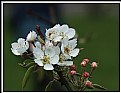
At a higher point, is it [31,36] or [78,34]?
[78,34]

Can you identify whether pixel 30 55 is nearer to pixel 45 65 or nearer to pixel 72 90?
pixel 45 65

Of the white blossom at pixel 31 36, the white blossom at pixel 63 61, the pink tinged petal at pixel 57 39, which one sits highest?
the white blossom at pixel 31 36

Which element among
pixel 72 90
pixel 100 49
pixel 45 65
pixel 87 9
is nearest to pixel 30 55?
pixel 45 65

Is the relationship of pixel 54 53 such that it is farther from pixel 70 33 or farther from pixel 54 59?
pixel 70 33

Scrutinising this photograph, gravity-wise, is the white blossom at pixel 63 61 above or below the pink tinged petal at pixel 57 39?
below

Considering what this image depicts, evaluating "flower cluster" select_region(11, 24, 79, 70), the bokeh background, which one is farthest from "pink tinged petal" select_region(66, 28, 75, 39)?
the bokeh background

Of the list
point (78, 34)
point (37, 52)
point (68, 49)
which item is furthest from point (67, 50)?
point (78, 34)

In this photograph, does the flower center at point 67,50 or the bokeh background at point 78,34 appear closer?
the flower center at point 67,50

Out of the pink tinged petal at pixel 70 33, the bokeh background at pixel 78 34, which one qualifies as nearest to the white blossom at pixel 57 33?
the pink tinged petal at pixel 70 33

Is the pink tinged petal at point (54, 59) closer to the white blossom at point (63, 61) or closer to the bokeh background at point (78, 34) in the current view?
the white blossom at point (63, 61)
